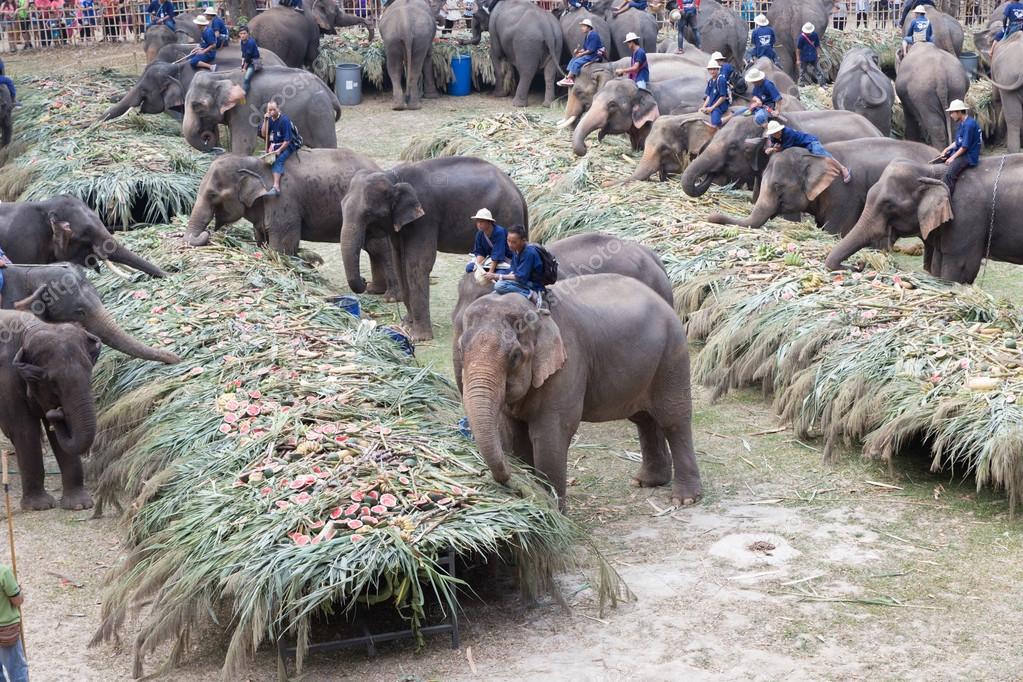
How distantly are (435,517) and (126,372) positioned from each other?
160 inches

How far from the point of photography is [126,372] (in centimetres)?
1095

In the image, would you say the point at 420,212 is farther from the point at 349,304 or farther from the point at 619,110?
the point at 619,110

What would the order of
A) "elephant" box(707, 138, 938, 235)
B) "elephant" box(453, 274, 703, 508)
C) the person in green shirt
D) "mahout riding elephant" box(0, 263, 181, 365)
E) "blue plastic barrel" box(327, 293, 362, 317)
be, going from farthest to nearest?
"elephant" box(707, 138, 938, 235)
"blue plastic barrel" box(327, 293, 362, 317)
"mahout riding elephant" box(0, 263, 181, 365)
"elephant" box(453, 274, 703, 508)
the person in green shirt

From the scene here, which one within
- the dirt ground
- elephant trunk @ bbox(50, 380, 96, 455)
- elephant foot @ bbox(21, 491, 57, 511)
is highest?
elephant trunk @ bbox(50, 380, 96, 455)

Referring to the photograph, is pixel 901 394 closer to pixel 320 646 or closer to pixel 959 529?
pixel 959 529

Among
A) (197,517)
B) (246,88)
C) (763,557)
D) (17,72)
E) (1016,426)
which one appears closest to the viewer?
(197,517)

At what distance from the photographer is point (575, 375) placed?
8.84 m

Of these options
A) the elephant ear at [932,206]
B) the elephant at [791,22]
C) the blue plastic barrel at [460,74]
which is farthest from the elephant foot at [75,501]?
the elephant at [791,22]

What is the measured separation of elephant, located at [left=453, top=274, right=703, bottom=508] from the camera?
321 inches

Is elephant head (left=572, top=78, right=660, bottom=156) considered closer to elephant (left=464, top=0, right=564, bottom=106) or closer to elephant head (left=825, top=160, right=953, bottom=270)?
elephant head (left=825, top=160, right=953, bottom=270)

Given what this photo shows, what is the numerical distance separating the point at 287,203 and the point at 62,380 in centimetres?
517

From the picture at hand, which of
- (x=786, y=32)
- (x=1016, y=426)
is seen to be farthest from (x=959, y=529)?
(x=786, y=32)

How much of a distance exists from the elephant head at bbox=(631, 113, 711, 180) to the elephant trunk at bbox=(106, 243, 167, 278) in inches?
243

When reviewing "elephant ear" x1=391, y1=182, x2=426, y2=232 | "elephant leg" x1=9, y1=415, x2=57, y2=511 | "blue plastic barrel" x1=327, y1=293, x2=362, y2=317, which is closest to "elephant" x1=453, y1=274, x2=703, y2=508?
"elephant leg" x1=9, y1=415, x2=57, y2=511
